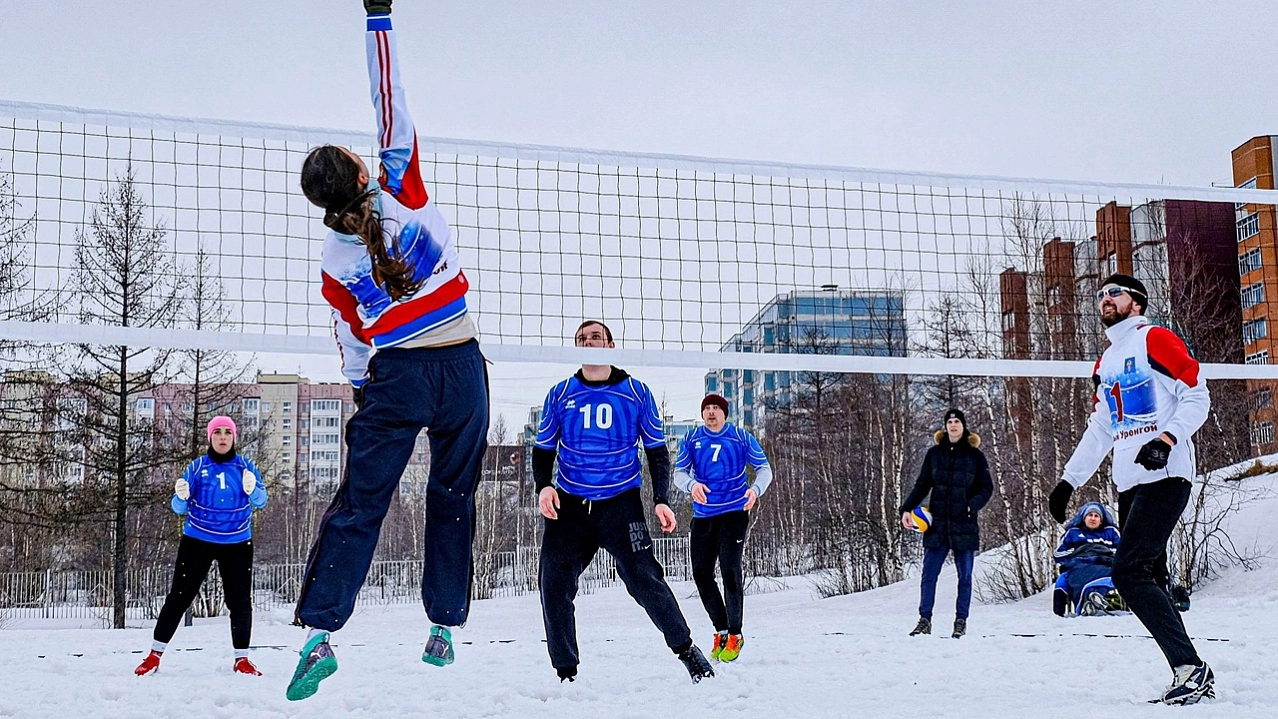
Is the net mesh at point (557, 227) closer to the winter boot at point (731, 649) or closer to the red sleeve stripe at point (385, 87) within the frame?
the winter boot at point (731, 649)

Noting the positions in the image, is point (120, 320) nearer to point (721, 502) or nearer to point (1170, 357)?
point (721, 502)

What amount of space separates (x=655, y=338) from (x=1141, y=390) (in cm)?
354

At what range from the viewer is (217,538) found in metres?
6.68

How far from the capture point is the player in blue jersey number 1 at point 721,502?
6656 mm

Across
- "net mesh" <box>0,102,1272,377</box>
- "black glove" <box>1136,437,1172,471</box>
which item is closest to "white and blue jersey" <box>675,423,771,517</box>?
"net mesh" <box>0,102,1272,377</box>

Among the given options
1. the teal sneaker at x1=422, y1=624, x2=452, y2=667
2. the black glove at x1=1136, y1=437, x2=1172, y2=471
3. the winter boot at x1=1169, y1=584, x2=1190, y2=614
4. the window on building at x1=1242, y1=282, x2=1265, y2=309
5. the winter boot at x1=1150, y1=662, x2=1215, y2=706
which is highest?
the window on building at x1=1242, y1=282, x2=1265, y2=309

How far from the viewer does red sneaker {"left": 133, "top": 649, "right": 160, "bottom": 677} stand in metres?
6.36

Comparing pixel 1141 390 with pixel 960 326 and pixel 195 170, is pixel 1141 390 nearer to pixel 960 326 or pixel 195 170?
pixel 195 170

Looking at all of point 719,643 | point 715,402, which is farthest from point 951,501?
point 719,643

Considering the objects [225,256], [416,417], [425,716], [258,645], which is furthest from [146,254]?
[416,417]

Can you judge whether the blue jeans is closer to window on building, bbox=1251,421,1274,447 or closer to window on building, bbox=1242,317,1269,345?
window on building, bbox=1251,421,1274,447

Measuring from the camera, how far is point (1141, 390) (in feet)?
15.7

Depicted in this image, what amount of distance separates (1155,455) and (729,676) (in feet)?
7.77

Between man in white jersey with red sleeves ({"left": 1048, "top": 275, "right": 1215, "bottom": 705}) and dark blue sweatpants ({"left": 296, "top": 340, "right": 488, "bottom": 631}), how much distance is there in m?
2.84
